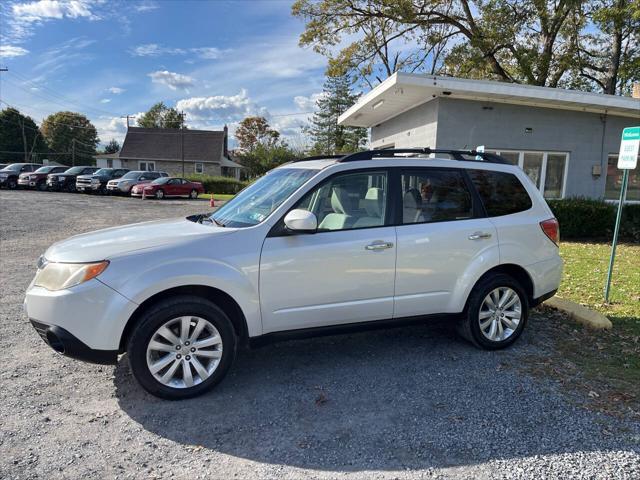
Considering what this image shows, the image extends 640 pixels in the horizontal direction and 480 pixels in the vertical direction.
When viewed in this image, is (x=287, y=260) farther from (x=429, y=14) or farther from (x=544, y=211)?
(x=429, y=14)

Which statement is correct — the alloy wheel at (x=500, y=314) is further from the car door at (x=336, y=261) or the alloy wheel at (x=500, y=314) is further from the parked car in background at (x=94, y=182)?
the parked car in background at (x=94, y=182)

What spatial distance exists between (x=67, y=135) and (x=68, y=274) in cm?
8932

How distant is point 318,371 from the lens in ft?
13.5

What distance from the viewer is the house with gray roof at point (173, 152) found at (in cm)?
5216

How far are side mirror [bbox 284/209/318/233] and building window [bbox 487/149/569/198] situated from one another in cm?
1097

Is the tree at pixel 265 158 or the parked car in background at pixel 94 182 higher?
the tree at pixel 265 158

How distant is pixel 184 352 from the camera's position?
3.52 metres

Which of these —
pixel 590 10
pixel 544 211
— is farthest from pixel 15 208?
pixel 590 10

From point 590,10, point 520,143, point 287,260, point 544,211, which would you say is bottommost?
point 287,260

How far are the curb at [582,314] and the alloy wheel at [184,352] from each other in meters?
4.38

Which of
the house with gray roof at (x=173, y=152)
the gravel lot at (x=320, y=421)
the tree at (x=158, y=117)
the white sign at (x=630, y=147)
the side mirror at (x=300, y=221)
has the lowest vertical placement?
the gravel lot at (x=320, y=421)

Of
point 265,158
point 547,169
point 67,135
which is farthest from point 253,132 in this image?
point 547,169

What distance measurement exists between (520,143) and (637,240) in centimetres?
416

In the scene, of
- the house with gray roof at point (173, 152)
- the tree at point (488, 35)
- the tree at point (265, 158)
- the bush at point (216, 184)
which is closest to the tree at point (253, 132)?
the tree at point (265, 158)
